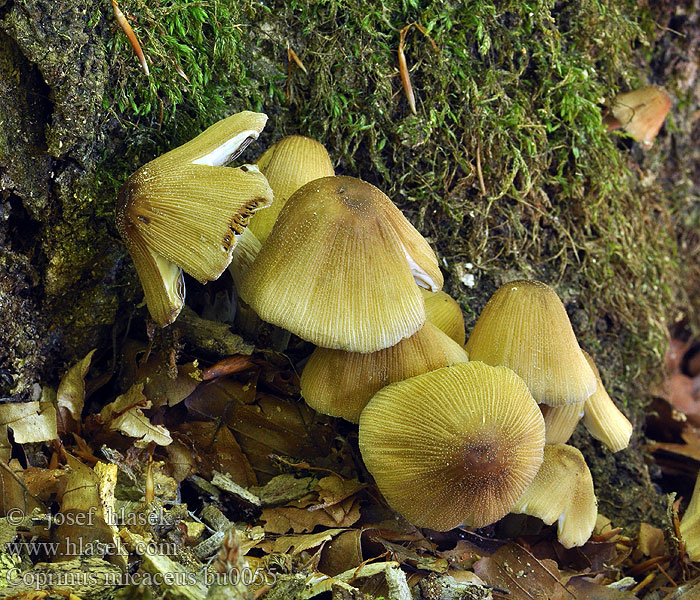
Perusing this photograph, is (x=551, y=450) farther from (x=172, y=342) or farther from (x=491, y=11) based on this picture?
(x=491, y=11)

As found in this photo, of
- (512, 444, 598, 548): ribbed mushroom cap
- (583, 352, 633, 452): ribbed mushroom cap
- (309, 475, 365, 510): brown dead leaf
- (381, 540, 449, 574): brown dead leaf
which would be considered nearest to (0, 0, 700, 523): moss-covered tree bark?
(583, 352, 633, 452): ribbed mushroom cap

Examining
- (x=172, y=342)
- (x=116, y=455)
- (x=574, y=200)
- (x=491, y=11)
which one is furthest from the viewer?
(x=574, y=200)

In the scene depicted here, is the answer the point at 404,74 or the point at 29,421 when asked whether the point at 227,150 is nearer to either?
the point at 404,74

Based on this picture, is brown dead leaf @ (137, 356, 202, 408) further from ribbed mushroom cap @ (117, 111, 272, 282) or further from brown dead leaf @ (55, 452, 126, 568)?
ribbed mushroom cap @ (117, 111, 272, 282)

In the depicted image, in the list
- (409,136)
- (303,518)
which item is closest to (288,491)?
(303,518)

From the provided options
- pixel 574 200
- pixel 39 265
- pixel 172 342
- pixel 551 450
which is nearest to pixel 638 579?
pixel 551 450

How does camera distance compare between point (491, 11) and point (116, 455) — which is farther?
point (491, 11)
